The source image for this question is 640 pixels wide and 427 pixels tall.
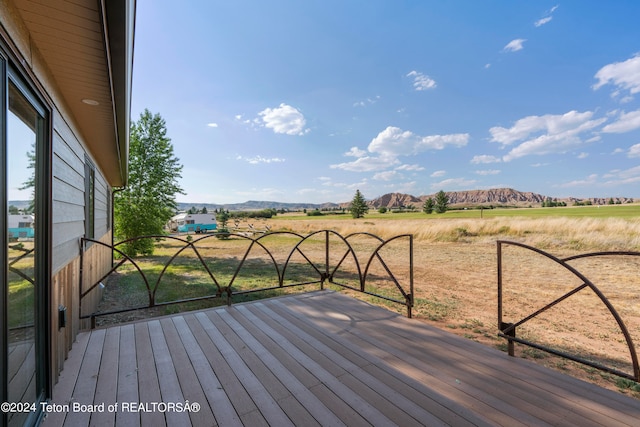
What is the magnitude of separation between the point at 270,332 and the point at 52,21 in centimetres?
264

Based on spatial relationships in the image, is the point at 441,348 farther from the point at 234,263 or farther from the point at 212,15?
the point at 234,263

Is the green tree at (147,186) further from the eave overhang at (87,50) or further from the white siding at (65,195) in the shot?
the eave overhang at (87,50)

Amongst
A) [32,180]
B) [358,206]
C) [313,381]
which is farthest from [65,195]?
[358,206]

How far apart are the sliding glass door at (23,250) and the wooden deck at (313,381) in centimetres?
34

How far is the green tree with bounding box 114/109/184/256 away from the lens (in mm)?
11125

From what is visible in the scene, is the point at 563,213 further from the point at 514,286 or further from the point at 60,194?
the point at 60,194

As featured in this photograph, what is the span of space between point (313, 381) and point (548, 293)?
5.86m

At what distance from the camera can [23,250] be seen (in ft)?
4.44

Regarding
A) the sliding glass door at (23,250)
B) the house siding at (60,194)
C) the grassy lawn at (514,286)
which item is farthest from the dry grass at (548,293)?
the house siding at (60,194)

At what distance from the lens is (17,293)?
4.14 feet

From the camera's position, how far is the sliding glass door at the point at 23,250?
113 centimetres

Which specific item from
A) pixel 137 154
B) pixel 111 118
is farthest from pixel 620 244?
pixel 137 154

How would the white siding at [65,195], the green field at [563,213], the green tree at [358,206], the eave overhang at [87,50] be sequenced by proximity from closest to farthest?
1. the eave overhang at [87,50]
2. the white siding at [65,195]
3. the green field at [563,213]
4. the green tree at [358,206]

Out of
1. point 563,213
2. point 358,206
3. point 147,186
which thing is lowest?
point 563,213
